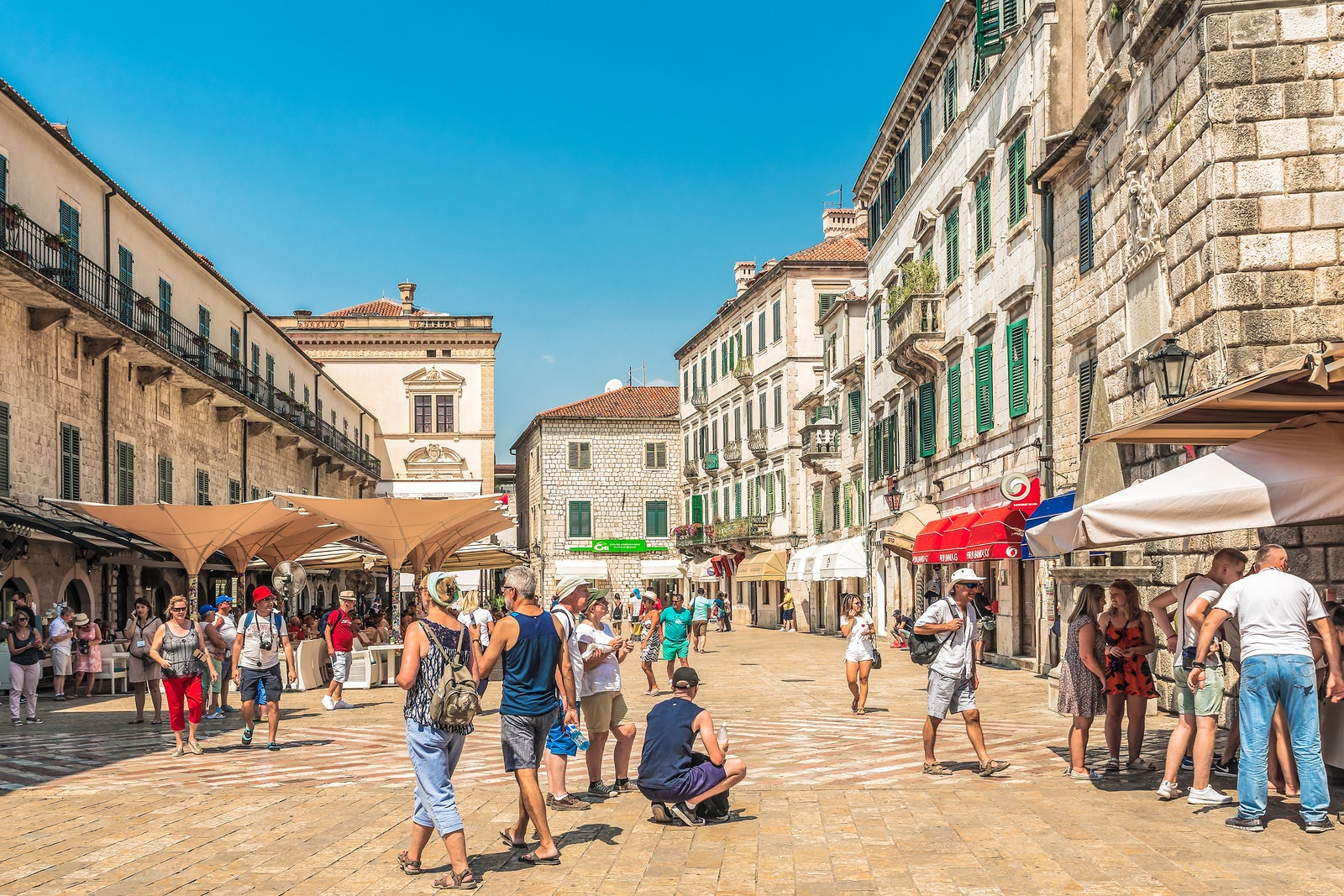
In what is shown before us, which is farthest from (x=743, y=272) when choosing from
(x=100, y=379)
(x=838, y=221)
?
(x=100, y=379)

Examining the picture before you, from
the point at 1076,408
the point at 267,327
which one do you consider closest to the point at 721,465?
the point at 267,327

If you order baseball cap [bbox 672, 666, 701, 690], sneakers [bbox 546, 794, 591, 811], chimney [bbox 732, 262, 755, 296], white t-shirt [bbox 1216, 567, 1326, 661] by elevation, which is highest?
chimney [bbox 732, 262, 755, 296]

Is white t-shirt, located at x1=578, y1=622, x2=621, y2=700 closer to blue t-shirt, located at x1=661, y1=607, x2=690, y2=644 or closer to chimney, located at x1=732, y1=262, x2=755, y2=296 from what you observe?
blue t-shirt, located at x1=661, y1=607, x2=690, y2=644

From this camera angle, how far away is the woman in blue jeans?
265 inches

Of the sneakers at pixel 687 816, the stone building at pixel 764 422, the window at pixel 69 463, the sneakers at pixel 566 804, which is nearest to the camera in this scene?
the sneakers at pixel 687 816

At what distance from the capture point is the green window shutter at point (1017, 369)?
71.1ft

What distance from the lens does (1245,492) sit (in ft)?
26.4

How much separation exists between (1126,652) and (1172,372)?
2.86 meters

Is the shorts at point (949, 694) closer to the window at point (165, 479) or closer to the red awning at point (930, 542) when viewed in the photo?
the red awning at point (930, 542)

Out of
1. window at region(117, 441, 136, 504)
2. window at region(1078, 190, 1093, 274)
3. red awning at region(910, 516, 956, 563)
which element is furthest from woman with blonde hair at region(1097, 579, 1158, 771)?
window at region(117, 441, 136, 504)

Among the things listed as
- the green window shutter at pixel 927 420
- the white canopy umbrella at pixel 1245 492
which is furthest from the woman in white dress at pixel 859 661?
the green window shutter at pixel 927 420

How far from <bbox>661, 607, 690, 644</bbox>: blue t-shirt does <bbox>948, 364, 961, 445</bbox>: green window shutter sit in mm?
9274

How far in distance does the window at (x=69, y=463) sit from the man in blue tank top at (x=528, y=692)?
18.0m

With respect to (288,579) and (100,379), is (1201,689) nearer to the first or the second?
(100,379)
